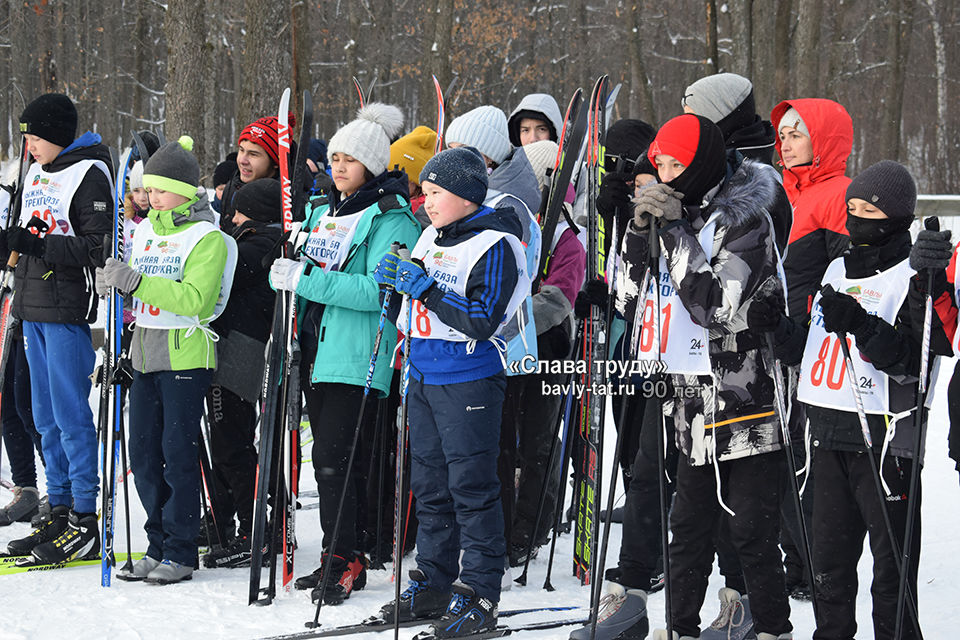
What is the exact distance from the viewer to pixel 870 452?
3.05 m

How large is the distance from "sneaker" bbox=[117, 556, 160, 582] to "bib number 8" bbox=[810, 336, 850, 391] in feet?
9.60

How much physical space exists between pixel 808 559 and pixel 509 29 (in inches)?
1117

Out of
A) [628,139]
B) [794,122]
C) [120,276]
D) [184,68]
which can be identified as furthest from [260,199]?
[184,68]

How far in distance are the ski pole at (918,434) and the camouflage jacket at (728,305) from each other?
42 cm

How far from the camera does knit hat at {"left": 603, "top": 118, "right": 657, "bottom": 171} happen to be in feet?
15.4

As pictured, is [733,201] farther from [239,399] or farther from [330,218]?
[239,399]

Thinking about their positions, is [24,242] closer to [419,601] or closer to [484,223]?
[484,223]

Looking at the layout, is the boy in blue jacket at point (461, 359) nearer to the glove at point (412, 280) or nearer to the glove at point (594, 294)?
the glove at point (412, 280)

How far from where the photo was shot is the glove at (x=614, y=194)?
344 centimetres

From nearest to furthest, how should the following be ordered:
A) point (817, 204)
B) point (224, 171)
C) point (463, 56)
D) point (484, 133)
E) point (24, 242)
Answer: point (817, 204)
point (484, 133)
point (24, 242)
point (224, 171)
point (463, 56)

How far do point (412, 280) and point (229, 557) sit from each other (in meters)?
1.87

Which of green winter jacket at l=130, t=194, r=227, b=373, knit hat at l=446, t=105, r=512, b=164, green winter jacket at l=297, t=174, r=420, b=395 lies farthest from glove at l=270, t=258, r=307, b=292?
knit hat at l=446, t=105, r=512, b=164

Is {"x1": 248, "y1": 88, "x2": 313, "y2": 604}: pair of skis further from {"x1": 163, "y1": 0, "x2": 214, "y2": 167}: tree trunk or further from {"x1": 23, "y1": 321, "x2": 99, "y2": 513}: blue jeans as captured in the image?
{"x1": 163, "y1": 0, "x2": 214, "y2": 167}: tree trunk

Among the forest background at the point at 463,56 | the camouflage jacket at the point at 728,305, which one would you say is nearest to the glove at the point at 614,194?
the camouflage jacket at the point at 728,305
